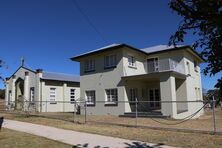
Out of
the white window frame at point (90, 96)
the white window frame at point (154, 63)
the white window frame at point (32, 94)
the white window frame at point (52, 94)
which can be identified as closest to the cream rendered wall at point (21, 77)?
the white window frame at point (32, 94)

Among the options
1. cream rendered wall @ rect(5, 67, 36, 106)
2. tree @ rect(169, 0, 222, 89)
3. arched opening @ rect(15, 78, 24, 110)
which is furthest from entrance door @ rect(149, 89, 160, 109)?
tree @ rect(169, 0, 222, 89)

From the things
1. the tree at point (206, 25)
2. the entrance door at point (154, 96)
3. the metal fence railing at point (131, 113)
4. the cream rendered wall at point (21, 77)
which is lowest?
the metal fence railing at point (131, 113)

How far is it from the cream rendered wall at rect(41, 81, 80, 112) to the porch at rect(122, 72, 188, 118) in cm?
Answer: 1002

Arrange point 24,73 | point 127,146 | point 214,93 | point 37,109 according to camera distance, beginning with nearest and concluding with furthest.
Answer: point 214,93 → point 127,146 → point 37,109 → point 24,73

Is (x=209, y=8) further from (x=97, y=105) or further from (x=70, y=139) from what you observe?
(x=97, y=105)

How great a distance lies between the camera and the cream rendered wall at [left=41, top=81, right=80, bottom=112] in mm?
28422

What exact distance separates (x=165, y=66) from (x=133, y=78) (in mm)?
3408

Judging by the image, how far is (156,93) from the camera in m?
24.1

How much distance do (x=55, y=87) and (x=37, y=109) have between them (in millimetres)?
3528

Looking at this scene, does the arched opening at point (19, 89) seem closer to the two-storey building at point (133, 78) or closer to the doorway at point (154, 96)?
the two-storey building at point (133, 78)

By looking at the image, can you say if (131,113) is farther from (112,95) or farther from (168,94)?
(168,94)

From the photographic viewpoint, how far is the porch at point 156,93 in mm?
19391

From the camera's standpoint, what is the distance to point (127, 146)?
27.5 ft

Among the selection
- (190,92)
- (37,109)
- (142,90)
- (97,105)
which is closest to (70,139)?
(97,105)
